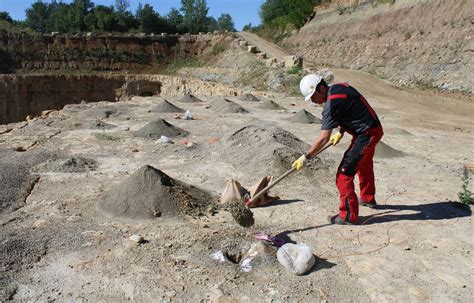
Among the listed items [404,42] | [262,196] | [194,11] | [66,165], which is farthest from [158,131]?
[194,11]

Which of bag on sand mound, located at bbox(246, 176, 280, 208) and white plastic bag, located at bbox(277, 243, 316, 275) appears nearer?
white plastic bag, located at bbox(277, 243, 316, 275)

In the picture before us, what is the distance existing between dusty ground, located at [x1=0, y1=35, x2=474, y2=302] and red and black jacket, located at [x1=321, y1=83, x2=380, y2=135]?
1.25m

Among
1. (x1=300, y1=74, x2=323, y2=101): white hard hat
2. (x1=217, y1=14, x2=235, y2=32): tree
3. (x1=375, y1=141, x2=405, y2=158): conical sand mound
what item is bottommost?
(x1=375, y1=141, x2=405, y2=158): conical sand mound

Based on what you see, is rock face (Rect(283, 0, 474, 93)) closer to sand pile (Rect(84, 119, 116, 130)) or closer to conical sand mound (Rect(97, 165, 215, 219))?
sand pile (Rect(84, 119, 116, 130))

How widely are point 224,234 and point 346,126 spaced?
191cm

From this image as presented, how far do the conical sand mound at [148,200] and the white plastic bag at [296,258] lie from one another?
63.5 inches

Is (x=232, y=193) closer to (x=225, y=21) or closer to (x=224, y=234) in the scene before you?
(x=224, y=234)

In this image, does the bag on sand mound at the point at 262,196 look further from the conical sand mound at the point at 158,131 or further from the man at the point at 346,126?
the conical sand mound at the point at 158,131

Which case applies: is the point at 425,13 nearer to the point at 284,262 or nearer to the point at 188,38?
the point at 188,38

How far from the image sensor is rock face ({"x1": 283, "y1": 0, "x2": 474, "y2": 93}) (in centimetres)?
1900

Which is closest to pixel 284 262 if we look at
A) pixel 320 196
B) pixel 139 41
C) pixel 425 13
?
pixel 320 196

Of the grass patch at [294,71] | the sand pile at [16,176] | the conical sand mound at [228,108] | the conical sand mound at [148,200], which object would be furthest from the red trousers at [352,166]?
the grass patch at [294,71]

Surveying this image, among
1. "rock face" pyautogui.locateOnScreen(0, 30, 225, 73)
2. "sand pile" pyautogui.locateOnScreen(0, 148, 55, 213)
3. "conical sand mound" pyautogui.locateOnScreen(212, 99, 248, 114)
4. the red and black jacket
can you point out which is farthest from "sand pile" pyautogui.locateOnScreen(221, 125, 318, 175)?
"rock face" pyautogui.locateOnScreen(0, 30, 225, 73)

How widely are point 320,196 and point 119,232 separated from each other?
3007mm
